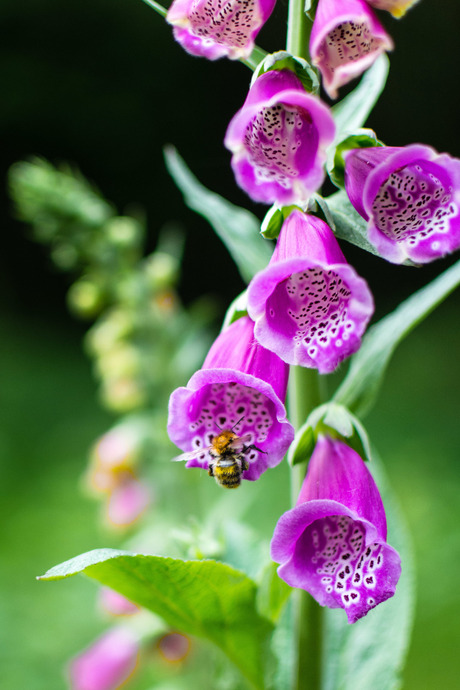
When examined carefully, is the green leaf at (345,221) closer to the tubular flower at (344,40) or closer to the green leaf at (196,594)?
the tubular flower at (344,40)

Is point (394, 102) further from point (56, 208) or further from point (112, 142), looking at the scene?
point (56, 208)

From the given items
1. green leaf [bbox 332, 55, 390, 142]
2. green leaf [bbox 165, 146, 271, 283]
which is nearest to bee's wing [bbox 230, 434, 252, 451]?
green leaf [bbox 165, 146, 271, 283]

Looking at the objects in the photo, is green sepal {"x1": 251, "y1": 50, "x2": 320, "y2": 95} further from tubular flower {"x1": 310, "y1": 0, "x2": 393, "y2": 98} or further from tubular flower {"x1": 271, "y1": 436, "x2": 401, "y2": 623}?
tubular flower {"x1": 271, "y1": 436, "x2": 401, "y2": 623}

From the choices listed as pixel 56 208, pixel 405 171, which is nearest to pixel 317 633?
pixel 405 171

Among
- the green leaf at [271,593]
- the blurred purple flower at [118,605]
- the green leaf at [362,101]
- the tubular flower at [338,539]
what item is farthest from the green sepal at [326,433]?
the blurred purple flower at [118,605]

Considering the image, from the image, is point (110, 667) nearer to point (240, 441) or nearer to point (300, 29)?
point (240, 441)

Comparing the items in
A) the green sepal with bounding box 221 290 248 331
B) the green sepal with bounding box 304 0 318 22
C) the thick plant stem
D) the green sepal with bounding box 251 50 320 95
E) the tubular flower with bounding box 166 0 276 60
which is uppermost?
the tubular flower with bounding box 166 0 276 60
